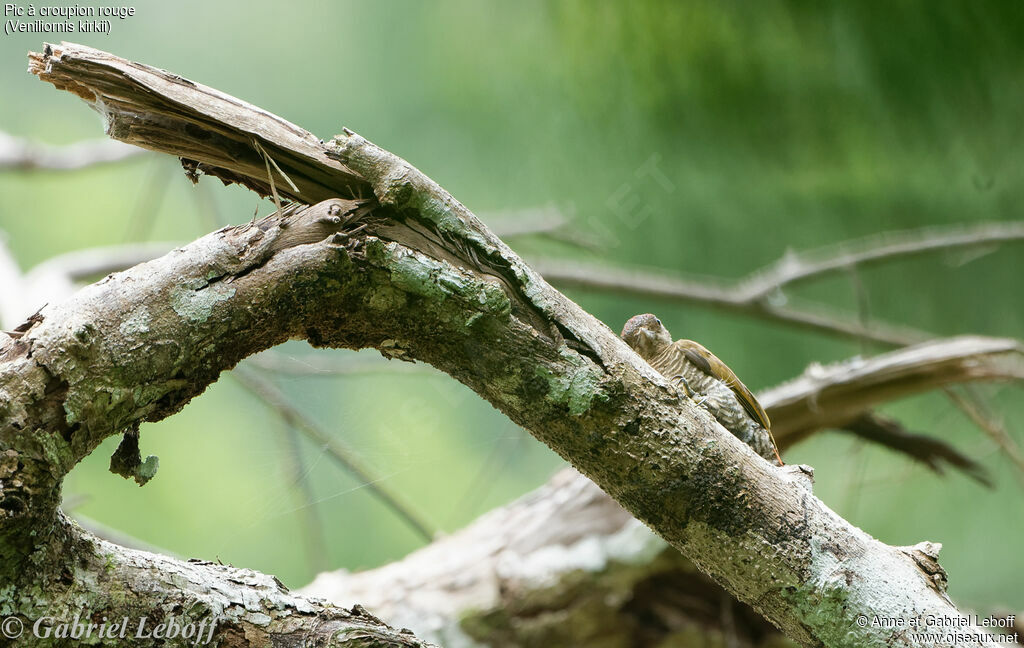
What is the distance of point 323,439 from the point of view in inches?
38.0

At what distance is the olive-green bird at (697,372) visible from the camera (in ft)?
2.89

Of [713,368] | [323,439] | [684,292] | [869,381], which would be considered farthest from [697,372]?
[684,292]

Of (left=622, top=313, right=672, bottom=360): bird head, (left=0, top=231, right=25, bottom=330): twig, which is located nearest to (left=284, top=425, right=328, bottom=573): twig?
(left=622, top=313, right=672, bottom=360): bird head

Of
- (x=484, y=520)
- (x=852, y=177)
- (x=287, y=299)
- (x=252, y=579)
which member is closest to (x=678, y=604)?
(x=484, y=520)

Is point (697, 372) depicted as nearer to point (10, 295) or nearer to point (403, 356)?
point (403, 356)

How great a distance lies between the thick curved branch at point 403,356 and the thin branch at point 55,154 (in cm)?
167

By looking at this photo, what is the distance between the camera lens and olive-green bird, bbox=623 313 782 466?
882 millimetres

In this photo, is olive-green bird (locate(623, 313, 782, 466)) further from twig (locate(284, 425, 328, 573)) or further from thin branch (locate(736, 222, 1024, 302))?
thin branch (locate(736, 222, 1024, 302))

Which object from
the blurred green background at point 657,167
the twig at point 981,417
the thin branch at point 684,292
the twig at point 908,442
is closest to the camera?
the twig at point 908,442

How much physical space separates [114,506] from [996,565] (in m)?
2.71

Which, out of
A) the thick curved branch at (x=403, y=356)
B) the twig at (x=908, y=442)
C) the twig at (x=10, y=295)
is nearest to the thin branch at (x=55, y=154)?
the twig at (x=10, y=295)

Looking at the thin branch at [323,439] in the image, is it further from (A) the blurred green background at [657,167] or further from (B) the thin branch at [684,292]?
(B) the thin branch at [684,292]

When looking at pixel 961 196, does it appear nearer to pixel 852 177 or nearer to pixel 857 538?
pixel 852 177

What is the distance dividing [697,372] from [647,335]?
7cm
